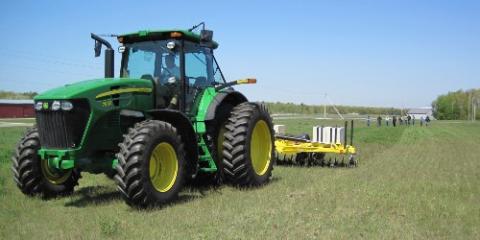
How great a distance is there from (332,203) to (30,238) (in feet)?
13.3

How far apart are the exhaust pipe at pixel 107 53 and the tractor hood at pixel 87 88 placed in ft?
2.99

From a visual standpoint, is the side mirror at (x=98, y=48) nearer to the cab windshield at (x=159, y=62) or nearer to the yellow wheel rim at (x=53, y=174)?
the cab windshield at (x=159, y=62)

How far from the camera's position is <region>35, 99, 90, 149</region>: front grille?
7122 mm

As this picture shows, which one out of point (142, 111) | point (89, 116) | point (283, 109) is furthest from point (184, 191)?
point (283, 109)

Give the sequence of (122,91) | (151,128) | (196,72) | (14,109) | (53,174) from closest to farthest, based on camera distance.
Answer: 1. (151,128)
2. (122,91)
3. (53,174)
4. (196,72)
5. (14,109)

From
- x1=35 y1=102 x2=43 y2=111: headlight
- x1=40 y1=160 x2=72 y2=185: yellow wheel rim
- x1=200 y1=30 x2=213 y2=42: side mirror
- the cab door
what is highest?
x1=200 y1=30 x2=213 y2=42: side mirror

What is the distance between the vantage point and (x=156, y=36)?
28.4ft

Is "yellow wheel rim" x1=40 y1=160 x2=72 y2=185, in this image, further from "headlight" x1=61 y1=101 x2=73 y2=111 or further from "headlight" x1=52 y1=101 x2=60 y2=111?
"headlight" x1=61 y1=101 x2=73 y2=111

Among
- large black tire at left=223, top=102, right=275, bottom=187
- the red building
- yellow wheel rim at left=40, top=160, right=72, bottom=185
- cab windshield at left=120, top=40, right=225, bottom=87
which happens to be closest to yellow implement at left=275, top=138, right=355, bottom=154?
large black tire at left=223, top=102, right=275, bottom=187

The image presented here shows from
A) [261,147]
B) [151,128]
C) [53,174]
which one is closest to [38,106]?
[53,174]

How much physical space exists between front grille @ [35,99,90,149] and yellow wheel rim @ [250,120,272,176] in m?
3.57

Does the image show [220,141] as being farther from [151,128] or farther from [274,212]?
[274,212]

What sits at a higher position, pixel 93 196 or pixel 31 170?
pixel 31 170

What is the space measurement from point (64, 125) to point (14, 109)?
77.6 m
